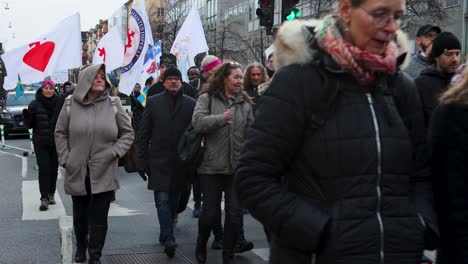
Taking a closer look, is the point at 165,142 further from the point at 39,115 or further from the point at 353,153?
the point at 353,153

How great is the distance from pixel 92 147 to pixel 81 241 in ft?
3.41

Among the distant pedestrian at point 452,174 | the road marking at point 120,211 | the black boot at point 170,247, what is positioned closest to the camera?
the distant pedestrian at point 452,174

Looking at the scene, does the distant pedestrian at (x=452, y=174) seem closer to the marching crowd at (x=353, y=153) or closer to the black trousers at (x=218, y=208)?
the marching crowd at (x=353, y=153)

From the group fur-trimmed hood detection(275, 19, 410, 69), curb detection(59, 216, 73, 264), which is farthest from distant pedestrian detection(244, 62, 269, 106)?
fur-trimmed hood detection(275, 19, 410, 69)

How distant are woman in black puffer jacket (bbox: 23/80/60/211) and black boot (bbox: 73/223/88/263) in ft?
10.4

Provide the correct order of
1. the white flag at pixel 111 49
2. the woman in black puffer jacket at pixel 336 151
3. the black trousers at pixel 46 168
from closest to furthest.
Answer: the woman in black puffer jacket at pixel 336 151 → the black trousers at pixel 46 168 → the white flag at pixel 111 49

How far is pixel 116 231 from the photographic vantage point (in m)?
8.23

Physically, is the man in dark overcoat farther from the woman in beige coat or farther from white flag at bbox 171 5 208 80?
white flag at bbox 171 5 208 80

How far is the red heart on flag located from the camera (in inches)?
468

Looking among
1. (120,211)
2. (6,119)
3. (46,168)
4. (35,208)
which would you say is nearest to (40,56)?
(46,168)

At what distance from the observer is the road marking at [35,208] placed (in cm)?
920

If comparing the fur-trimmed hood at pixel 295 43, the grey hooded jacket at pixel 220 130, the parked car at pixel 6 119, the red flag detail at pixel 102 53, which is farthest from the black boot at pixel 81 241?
the parked car at pixel 6 119

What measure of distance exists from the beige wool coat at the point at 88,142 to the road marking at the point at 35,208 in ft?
10.1

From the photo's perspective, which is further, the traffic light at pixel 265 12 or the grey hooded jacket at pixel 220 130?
the traffic light at pixel 265 12
